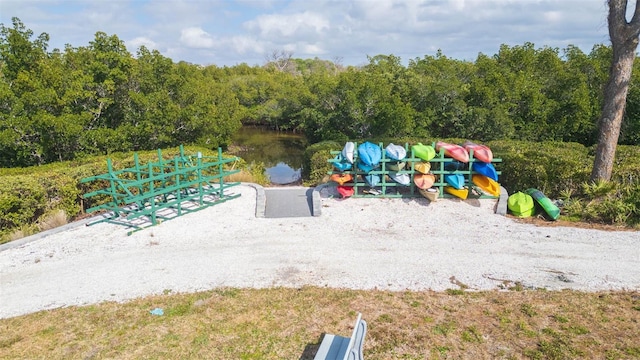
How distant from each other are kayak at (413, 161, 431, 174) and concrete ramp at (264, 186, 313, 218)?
286cm

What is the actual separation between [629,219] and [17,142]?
1782cm

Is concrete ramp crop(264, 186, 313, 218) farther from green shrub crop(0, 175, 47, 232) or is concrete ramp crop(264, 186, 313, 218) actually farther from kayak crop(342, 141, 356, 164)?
green shrub crop(0, 175, 47, 232)

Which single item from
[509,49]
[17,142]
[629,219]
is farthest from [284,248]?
[509,49]

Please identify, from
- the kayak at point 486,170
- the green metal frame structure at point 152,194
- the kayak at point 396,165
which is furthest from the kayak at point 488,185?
the green metal frame structure at point 152,194

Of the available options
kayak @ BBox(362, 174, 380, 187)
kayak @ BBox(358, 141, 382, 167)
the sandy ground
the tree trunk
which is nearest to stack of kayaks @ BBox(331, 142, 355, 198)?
kayak @ BBox(358, 141, 382, 167)

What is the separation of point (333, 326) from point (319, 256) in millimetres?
2350

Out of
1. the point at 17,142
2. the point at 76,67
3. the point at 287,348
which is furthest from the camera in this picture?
the point at 76,67

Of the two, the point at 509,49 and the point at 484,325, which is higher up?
the point at 509,49

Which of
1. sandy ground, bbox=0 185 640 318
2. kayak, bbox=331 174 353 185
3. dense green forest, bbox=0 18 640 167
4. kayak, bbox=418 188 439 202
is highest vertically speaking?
dense green forest, bbox=0 18 640 167

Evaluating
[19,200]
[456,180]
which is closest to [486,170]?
[456,180]

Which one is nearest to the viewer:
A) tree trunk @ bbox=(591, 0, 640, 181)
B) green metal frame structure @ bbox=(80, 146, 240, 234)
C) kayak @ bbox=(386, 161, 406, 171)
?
green metal frame structure @ bbox=(80, 146, 240, 234)

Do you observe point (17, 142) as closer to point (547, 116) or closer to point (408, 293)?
point (408, 293)

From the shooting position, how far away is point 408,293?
6293mm

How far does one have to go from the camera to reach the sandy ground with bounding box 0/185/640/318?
6645 millimetres
